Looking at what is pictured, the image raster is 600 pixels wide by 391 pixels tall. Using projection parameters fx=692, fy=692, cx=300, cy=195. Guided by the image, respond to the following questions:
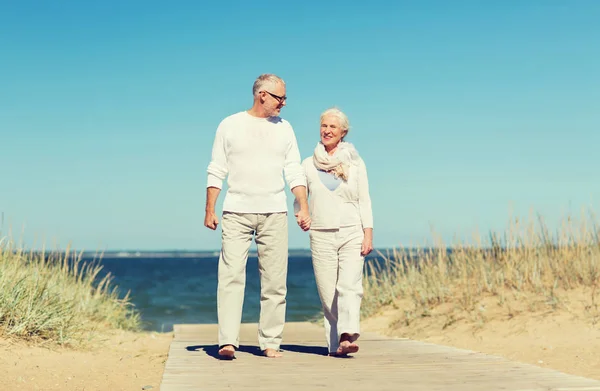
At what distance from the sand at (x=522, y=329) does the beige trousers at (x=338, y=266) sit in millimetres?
1920

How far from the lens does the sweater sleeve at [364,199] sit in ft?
18.6

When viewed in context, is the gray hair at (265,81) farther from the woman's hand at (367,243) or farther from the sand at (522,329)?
the sand at (522,329)

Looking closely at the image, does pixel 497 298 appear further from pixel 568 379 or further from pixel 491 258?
pixel 568 379

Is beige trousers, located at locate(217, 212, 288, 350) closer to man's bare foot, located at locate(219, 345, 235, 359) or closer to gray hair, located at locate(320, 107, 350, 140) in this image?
man's bare foot, located at locate(219, 345, 235, 359)

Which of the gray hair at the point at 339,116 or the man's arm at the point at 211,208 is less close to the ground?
the gray hair at the point at 339,116

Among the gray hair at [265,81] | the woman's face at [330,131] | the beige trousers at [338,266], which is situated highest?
the gray hair at [265,81]

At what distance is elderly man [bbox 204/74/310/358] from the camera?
5.37 metres

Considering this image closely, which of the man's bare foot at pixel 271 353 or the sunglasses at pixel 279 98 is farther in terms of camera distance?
the man's bare foot at pixel 271 353

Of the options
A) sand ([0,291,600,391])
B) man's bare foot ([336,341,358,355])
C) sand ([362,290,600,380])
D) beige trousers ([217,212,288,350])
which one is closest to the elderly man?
beige trousers ([217,212,288,350])

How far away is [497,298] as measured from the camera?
8750mm

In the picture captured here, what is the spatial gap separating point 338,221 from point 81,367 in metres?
2.66

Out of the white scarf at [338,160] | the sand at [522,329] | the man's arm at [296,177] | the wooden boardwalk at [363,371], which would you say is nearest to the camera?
the wooden boardwalk at [363,371]

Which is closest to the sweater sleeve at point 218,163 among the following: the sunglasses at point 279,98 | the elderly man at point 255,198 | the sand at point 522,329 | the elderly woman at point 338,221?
the elderly man at point 255,198

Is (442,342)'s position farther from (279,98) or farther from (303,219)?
(279,98)
